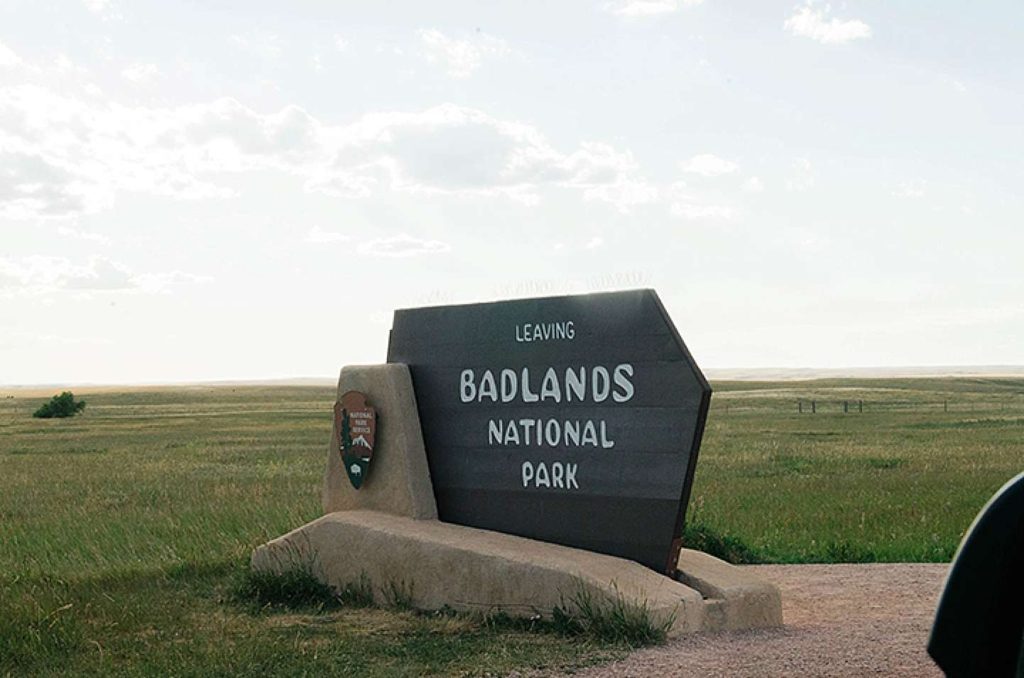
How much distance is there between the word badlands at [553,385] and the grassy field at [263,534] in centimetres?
178

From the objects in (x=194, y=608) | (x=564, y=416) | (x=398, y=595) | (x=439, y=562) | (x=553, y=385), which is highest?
(x=553, y=385)

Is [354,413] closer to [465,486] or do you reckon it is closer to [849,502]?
[465,486]

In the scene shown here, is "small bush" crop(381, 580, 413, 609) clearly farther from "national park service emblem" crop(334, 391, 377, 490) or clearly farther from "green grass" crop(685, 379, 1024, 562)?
"green grass" crop(685, 379, 1024, 562)

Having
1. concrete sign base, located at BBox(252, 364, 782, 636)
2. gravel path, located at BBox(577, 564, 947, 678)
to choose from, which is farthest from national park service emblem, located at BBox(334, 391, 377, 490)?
gravel path, located at BBox(577, 564, 947, 678)

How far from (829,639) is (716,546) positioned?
4390mm

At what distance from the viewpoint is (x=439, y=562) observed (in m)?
9.39

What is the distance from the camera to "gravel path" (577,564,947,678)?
675 centimetres

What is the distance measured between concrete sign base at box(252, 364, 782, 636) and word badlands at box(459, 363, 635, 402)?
740mm

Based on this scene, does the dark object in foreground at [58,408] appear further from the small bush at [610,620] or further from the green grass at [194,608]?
the small bush at [610,620]

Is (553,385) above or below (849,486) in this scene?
above

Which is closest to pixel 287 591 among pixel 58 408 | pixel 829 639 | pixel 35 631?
pixel 35 631

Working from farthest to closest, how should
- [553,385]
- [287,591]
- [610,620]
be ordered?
[287,591]
[553,385]
[610,620]

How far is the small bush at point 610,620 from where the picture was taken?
7.79 meters

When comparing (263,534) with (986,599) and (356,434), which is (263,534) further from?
(986,599)
